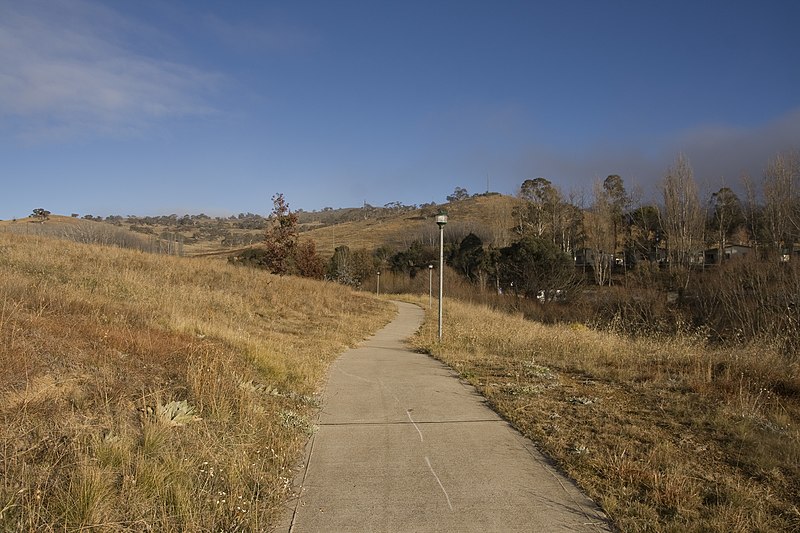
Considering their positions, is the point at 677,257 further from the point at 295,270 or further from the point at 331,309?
the point at 331,309

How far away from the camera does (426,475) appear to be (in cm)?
434

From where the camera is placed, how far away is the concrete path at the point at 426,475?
353cm

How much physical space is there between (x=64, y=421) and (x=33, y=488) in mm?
1092

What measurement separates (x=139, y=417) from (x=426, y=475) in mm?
2815

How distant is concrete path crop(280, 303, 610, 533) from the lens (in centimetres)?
353

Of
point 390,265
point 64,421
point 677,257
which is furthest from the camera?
point 390,265

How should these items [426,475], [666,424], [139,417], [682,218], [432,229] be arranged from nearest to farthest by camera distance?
[426,475] < [139,417] < [666,424] < [682,218] < [432,229]

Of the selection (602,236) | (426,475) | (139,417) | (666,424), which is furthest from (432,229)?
(426,475)

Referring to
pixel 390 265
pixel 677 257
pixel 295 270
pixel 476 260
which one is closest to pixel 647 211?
pixel 677 257

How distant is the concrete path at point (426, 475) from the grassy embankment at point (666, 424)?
1.05ft

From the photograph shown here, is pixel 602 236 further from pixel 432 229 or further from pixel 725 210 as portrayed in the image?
pixel 432 229

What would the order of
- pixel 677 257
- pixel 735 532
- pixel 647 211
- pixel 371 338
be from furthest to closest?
1. pixel 647 211
2. pixel 677 257
3. pixel 371 338
4. pixel 735 532

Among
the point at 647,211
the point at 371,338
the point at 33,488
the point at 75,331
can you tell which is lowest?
the point at 371,338

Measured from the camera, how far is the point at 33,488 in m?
3.35
